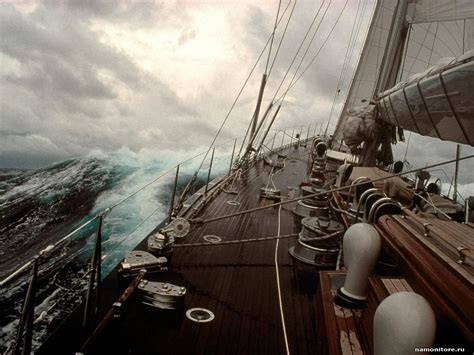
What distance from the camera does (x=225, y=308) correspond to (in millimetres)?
2391

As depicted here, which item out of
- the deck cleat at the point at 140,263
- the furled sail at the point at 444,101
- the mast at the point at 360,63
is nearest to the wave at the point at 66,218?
the deck cleat at the point at 140,263

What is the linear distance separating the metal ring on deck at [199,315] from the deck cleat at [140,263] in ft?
1.76

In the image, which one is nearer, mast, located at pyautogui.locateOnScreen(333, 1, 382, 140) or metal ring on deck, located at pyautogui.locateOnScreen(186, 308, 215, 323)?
metal ring on deck, located at pyautogui.locateOnScreen(186, 308, 215, 323)

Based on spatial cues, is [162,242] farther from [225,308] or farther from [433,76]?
[433,76]

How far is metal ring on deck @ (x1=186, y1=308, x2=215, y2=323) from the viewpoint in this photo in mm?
2200

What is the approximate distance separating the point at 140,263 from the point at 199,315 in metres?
0.64

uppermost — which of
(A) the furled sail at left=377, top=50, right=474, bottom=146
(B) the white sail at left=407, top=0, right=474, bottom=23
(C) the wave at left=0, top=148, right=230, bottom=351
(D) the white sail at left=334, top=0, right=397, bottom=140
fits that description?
(D) the white sail at left=334, top=0, right=397, bottom=140

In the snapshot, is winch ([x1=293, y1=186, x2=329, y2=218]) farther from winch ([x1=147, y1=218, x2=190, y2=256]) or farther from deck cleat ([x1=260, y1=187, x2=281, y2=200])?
winch ([x1=147, y1=218, x2=190, y2=256])

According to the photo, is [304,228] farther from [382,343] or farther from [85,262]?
[85,262]

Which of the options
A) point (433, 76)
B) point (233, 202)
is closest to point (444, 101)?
point (433, 76)

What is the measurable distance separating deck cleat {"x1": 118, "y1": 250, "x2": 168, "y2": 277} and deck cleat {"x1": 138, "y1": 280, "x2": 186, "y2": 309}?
0.84 ft

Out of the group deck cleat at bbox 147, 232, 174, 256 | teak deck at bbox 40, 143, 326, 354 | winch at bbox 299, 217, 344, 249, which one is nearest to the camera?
teak deck at bbox 40, 143, 326, 354

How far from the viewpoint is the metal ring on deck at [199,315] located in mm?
2200

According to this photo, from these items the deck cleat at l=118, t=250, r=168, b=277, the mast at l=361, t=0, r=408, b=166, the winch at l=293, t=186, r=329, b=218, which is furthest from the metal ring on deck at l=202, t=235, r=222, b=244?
the mast at l=361, t=0, r=408, b=166
